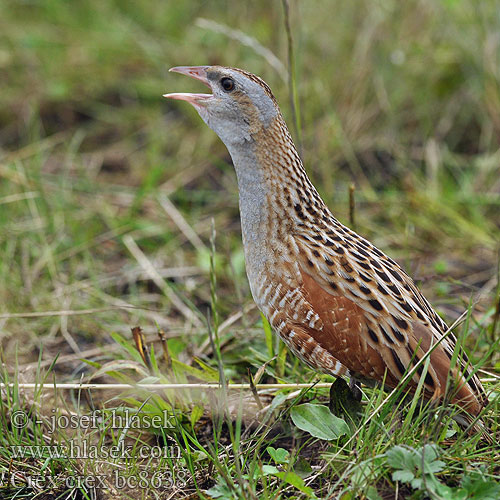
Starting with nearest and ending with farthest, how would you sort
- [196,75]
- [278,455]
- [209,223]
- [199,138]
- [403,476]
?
[403,476] → [278,455] → [196,75] → [209,223] → [199,138]

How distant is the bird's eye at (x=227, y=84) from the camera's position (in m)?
3.25

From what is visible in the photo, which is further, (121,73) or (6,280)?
(121,73)

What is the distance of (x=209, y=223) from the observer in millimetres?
5359

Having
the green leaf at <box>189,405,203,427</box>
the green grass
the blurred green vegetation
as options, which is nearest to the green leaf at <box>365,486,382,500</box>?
the green grass

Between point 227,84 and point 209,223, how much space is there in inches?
85.3

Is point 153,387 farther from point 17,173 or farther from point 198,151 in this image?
point 198,151

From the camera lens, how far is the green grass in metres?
2.88

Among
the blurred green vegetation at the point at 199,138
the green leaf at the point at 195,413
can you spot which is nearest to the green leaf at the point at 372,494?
the green leaf at the point at 195,413

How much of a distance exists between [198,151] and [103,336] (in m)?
2.23

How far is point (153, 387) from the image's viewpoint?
326 centimetres

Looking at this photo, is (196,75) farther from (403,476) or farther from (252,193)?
(403,476)

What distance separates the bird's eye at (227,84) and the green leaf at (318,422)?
53.6 inches

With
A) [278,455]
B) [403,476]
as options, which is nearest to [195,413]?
[278,455]

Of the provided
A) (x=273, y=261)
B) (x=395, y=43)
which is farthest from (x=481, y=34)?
(x=273, y=261)
